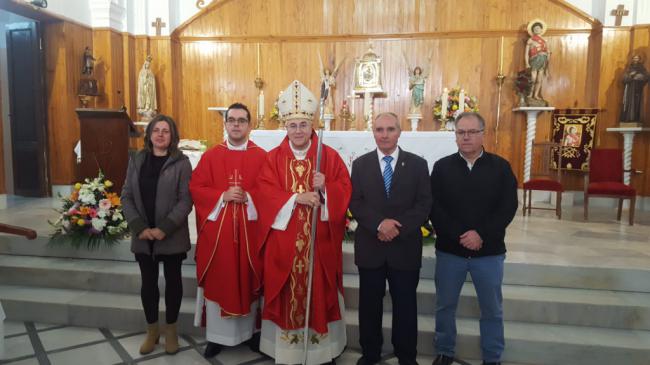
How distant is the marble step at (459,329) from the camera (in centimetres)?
302

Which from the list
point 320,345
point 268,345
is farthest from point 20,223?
point 320,345

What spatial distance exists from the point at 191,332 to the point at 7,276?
1.95 metres

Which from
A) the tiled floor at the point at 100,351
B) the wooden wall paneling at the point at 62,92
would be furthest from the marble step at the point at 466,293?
the wooden wall paneling at the point at 62,92

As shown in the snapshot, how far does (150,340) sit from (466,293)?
232 cm

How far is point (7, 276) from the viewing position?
406 centimetres

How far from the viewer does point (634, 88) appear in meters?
6.76

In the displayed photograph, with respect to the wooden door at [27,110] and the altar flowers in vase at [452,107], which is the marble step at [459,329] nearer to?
the altar flowers in vase at [452,107]

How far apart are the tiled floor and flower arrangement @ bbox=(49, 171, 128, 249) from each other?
89cm

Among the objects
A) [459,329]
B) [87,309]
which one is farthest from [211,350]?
[459,329]

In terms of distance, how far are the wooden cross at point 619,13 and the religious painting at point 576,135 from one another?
1.41 metres

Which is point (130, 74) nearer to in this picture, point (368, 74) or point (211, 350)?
point (368, 74)

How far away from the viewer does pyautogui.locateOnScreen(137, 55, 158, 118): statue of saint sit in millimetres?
7871

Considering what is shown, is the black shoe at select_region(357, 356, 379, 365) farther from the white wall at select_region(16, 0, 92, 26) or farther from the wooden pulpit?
the white wall at select_region(16, 0, 92, 26)

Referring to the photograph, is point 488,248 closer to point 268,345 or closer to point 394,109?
point 268,345
